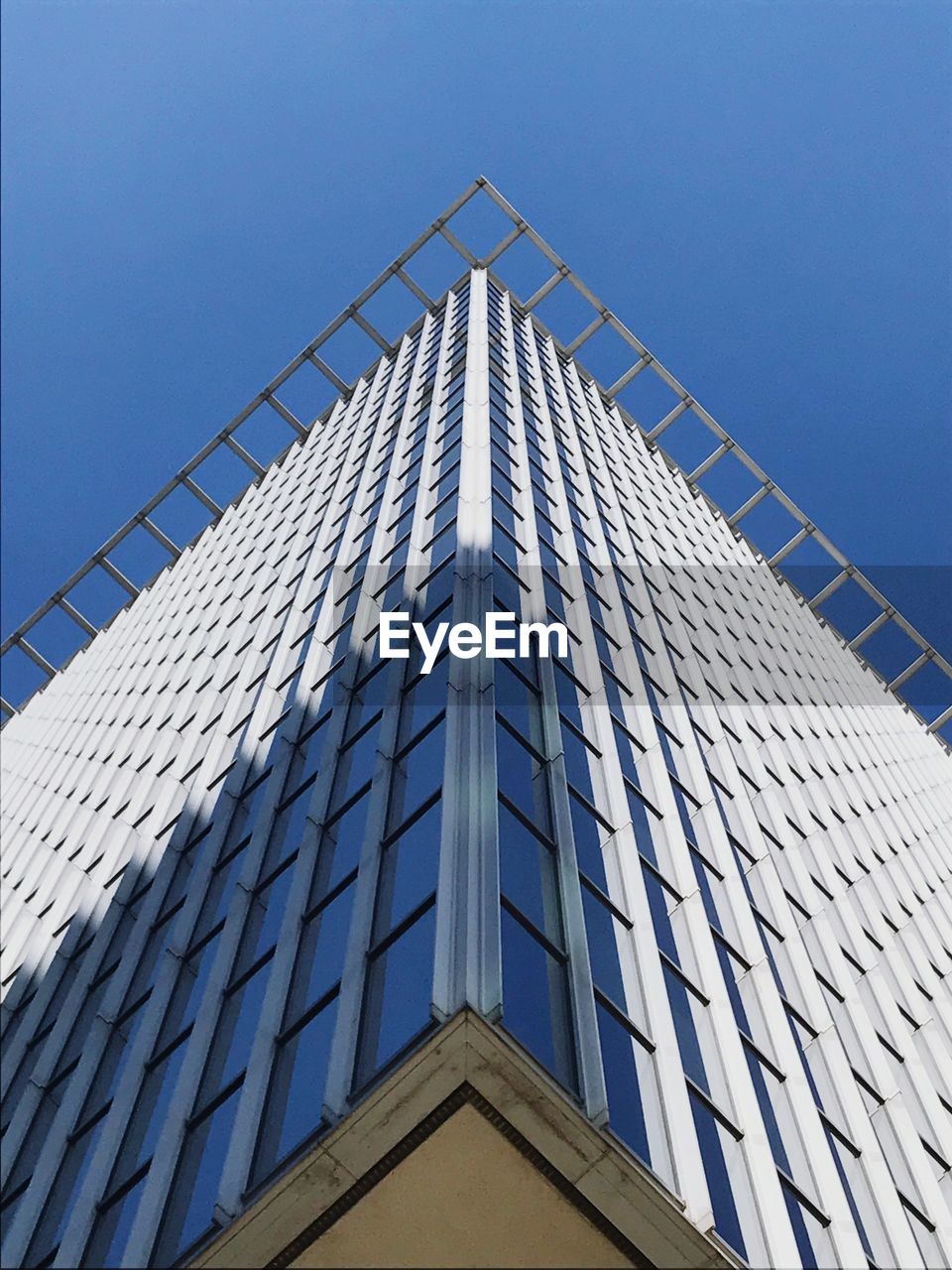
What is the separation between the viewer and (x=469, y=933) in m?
11.8

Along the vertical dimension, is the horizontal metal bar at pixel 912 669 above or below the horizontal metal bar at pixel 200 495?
below

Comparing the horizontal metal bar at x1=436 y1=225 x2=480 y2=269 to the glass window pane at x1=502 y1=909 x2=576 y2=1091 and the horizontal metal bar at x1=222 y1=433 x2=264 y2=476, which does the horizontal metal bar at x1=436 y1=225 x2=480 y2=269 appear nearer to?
the horizontal metal bar at x1=222 y1=433 x2=264 y2=476

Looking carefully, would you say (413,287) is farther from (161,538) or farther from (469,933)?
(469,933)

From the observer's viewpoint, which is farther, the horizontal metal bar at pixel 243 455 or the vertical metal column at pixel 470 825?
the horizontal metal bar at pixel 243 455

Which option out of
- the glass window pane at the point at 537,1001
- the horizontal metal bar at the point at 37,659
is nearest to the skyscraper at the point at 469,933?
the glass window pane at the point at 537,1001

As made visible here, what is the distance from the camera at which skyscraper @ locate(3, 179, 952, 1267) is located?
10852 millimetres

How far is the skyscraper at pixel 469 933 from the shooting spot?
35.6 ft

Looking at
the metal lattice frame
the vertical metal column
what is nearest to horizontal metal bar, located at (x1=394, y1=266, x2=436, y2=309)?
the metal lattice frame

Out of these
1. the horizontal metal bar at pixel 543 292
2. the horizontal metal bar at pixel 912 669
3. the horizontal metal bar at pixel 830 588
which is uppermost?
the horizontal metal bar at pixel 543 292

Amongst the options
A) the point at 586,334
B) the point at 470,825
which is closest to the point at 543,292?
the point at 586,334

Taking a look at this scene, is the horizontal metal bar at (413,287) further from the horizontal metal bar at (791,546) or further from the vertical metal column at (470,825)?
the vertical metal column at (470,825)

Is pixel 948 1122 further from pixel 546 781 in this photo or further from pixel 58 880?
pixel 58 880

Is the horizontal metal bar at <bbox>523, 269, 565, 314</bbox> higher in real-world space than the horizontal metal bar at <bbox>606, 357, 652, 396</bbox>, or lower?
higher

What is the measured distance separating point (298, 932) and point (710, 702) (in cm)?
1405
